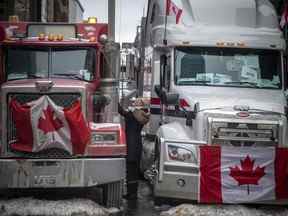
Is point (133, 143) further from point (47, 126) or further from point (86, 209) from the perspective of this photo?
point (47, 126)

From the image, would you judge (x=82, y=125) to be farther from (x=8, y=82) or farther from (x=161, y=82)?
(x=161, y=82)

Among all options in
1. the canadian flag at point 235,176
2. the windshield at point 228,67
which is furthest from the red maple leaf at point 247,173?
the windshield at point 228,67

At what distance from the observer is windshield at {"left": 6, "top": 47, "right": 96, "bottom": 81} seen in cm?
1056

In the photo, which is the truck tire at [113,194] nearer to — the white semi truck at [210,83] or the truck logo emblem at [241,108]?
the white semi truck at [210,83]

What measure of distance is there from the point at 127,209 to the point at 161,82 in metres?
2.59

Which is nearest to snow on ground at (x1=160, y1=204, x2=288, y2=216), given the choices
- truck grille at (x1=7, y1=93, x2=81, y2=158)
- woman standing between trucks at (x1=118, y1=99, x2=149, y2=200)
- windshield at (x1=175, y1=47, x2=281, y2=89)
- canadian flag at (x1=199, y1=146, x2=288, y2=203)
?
canadian flag at (x1=199, y1=146, x2=288, y2=203)

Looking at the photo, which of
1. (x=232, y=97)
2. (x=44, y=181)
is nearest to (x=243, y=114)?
(x=232, y=97)

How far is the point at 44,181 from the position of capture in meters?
9.62

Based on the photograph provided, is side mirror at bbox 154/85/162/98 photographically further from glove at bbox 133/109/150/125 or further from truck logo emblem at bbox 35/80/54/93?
truck logo emblem at bbox 35/80/54/93

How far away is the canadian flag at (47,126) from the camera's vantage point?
9547 millimetres

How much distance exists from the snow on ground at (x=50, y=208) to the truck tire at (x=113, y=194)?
314 millimetres

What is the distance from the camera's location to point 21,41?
10648 mm

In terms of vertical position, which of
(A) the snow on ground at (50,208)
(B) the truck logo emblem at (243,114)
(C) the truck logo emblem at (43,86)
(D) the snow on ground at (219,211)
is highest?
(C) the truck logo emblem at (43,86)

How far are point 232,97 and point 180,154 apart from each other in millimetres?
1519
